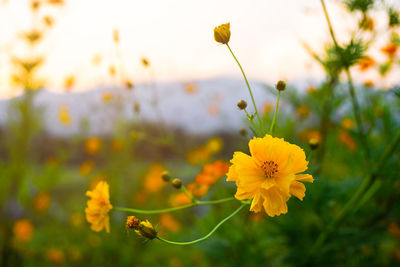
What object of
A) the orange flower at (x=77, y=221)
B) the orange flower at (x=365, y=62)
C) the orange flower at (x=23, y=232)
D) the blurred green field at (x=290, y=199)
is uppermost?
the orange flower at (x=365, y=62)

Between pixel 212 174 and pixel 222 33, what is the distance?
1.64 feet

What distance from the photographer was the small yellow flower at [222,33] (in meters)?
0.41

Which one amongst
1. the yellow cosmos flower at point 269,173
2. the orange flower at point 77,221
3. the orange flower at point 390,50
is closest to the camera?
the yellow cosmos flower at point 269,173

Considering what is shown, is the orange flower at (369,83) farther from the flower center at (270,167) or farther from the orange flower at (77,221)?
the orange flower at (77,221)

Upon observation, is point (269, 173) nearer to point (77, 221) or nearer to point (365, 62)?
point (365, 62)

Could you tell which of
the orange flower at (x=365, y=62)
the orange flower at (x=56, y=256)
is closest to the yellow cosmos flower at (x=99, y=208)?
the orange flower at (x=365, y=62)

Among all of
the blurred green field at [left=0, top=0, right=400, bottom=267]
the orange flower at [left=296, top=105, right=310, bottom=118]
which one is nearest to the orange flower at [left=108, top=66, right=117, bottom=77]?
the blurred green field at [left=0, top=0, right=400, bottom=267]

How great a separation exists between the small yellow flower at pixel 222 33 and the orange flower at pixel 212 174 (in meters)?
0.44

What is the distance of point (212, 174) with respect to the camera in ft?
2.80

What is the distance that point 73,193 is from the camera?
322 centimetres

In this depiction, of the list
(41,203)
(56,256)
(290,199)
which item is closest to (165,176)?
(290,199)

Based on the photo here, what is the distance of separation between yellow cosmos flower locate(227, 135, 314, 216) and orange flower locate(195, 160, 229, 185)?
1.39 feet

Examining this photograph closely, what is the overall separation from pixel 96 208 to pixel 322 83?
0.75 metres

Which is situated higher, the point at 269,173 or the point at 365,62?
the point at 365,62
